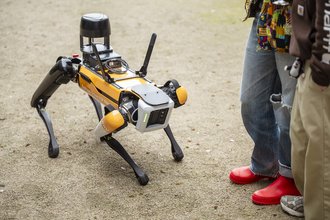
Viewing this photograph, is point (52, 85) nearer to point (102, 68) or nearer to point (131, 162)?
point (102, 68)

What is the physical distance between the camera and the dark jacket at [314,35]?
8.31 ft

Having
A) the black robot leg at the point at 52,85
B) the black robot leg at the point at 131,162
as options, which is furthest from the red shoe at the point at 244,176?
the black robot leg at the point at 52,85

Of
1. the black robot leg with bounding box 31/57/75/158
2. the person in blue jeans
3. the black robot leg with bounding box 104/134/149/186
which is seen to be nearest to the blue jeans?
the person in blue jeans

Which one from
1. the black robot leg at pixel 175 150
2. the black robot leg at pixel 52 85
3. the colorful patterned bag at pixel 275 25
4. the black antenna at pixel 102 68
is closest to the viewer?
the colorful patterned bag at pixel 275 25

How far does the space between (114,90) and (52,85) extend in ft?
2.28

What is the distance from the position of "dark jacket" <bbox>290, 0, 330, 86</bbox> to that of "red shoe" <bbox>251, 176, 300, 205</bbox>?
102 cm

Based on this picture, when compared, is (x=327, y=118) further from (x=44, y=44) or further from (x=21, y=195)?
(x=44, y=44)

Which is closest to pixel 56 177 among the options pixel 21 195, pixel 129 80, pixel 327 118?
pixel 21 195

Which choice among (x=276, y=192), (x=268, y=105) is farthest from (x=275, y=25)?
(x=276, y=192)

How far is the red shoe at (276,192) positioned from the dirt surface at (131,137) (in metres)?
0.05

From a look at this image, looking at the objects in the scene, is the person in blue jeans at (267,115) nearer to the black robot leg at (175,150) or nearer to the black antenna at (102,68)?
the black robot leg at (175,150)

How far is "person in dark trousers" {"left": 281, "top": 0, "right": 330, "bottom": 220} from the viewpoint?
2582 mm

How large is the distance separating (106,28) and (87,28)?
0.44ft

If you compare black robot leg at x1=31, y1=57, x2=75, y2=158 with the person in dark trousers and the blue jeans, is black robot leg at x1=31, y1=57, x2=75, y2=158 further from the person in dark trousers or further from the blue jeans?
the person in dark trousers
